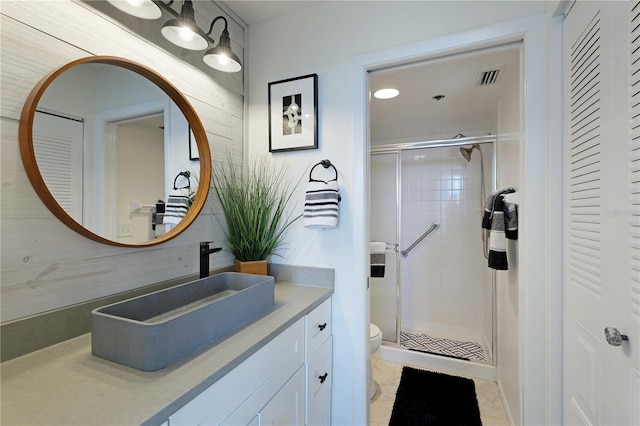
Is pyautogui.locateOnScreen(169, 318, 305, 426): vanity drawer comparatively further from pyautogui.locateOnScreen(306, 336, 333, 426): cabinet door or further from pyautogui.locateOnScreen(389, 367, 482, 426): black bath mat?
pyautogui.locateOnScreen(389, 367, 482, 426): black bath mat

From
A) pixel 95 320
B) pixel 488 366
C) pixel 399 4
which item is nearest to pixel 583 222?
pixel 399 4

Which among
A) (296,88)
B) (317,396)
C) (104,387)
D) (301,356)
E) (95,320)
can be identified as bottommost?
(317,396)

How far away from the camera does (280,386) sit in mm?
1014

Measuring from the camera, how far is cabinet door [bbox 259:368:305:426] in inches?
37.3

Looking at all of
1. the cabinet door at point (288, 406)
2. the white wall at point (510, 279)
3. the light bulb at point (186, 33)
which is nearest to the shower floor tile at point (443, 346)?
the white wall at point (510, 279)

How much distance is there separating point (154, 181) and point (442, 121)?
2.65m

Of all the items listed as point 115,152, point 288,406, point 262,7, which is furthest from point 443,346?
point 262,7

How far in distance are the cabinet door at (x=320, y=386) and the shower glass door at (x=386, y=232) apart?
1525 millimetres

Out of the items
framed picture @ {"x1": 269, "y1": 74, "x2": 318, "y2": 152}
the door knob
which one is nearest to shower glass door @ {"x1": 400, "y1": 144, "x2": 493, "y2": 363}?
framed picture @ {"x1": 269, "y1": 74, "x2": 318, "y2": 152}

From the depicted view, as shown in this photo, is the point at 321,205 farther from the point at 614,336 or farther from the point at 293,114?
the point at 614,336

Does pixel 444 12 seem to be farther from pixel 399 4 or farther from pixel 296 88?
pixel 296 88

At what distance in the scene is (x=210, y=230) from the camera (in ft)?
4.85

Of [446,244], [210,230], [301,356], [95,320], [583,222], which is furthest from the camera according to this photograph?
[446,244]

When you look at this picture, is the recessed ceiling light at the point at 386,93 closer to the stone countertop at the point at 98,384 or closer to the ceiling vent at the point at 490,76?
the ceiling vent at the point at 490,76
